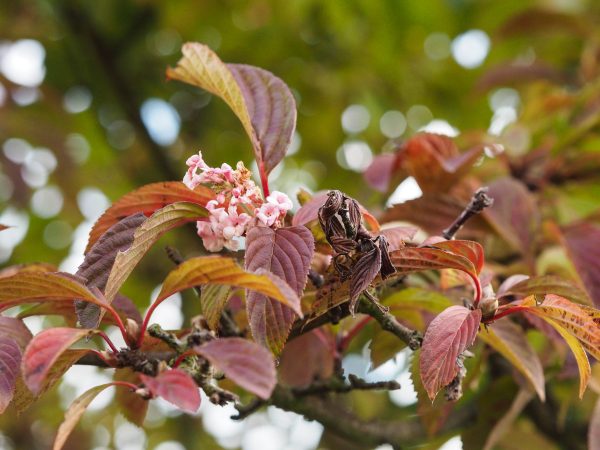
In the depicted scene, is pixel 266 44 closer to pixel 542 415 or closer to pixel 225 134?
pixel 225 134

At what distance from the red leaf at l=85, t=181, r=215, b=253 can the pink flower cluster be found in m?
Answer: 0.01

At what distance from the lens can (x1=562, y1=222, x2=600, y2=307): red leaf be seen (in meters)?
1.03

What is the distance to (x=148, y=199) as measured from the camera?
757 mm

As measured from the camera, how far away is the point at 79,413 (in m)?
0.58

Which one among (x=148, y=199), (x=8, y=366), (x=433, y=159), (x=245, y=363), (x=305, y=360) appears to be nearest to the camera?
(x=245, y=363)

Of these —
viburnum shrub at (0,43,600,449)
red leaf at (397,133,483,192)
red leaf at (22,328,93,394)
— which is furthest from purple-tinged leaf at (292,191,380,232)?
red leaf at (397,133,483,192)

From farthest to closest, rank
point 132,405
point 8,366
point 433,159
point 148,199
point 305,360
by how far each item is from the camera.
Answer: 1. point 433,159
2. point 305,360
3. point 132,405
4. point 148,199
5. point 8,366

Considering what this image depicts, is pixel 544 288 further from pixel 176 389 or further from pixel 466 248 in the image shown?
pixel 176 389

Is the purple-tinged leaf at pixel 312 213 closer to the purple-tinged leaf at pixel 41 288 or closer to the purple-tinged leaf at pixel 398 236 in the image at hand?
the purple-tinged leaf at pixel 398 236

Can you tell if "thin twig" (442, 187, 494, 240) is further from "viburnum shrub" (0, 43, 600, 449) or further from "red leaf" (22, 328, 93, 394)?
"red leaf" (22, 328, 93, 394)

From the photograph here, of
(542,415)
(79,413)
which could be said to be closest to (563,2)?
(542,415)

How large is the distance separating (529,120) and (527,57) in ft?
3.93

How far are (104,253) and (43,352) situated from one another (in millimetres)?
152

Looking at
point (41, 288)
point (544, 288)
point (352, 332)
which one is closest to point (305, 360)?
point (352, 332)
